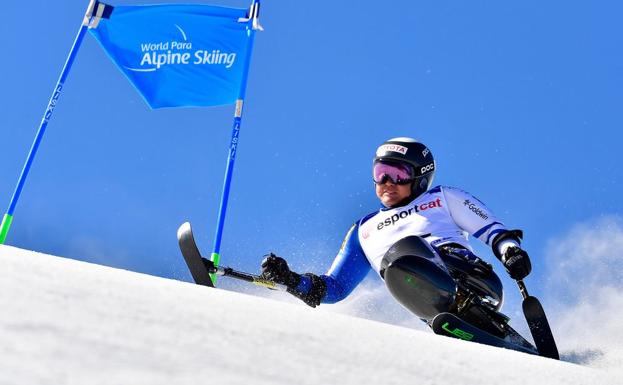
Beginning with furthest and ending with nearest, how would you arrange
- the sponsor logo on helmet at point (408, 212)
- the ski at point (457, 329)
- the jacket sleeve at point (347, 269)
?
the jacket sleeve at point (347, 269) < the sponsor logo on helmet at point (408, 212) < the ski at point (457, 329)

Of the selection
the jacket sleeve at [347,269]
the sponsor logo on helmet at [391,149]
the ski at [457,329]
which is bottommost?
the ski at [457,329]

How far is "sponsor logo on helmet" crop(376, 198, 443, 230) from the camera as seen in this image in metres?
5.02

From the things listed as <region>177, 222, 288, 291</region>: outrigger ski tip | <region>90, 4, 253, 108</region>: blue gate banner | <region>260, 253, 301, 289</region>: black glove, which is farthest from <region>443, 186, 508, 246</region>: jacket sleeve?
<region>90, 4, 253, 108</region>: blue gate banner

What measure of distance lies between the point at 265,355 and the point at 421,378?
29 cm

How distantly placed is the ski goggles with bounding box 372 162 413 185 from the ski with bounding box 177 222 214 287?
160cm

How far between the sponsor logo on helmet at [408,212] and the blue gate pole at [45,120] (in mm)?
4129

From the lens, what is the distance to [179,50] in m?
9.41

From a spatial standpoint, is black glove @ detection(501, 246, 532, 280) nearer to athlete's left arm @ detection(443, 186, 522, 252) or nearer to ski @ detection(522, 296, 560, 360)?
ski @ detection(522, 296, 560, 360)

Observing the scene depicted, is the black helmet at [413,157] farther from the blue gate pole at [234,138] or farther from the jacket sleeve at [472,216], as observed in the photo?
the blue gate pole at [234,138]

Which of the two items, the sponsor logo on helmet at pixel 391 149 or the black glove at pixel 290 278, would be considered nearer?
the black glove at pixel 290 278

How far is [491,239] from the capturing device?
4633 millimetres

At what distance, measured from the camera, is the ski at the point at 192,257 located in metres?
4.55

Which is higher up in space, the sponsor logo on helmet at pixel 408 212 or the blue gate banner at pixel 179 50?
the blue gate banner at pixel 179 50

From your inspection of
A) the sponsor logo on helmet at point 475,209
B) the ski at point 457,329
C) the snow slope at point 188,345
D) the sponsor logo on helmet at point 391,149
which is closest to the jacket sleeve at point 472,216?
the sponsor logo on helmet at point 475,209
